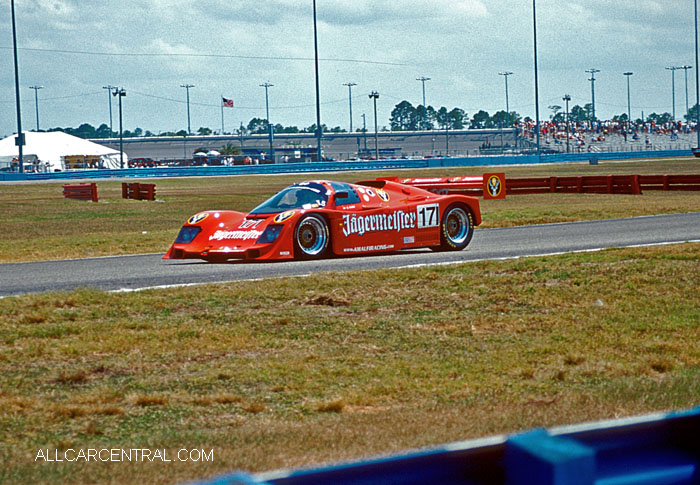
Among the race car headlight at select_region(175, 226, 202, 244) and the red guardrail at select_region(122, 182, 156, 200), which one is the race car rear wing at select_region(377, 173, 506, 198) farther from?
the red guardrail at select_region(122, 182, 156, 200)

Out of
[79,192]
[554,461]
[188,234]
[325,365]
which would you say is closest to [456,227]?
[188,234]

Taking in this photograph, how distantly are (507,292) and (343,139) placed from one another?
15525 cm

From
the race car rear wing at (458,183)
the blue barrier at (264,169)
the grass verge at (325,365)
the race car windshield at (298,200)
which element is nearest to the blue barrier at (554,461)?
the grass verge at (325,365)

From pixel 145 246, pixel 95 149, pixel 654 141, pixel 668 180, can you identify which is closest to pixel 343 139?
pixel 654 141

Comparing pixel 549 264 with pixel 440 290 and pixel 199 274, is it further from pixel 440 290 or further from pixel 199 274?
pixel 199 274

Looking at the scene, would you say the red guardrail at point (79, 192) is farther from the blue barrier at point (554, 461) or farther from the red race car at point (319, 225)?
the blue barrier at point (554, 461)

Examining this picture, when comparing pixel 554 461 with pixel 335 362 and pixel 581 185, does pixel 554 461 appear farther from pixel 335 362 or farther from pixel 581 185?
pixel 581 185

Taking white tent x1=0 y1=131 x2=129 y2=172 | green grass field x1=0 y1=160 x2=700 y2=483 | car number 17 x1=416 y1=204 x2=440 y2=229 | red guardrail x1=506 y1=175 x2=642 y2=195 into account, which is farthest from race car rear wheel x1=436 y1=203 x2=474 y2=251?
white tent x1=0 y1=131 x2=129 y2=172

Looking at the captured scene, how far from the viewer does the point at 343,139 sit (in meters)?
163

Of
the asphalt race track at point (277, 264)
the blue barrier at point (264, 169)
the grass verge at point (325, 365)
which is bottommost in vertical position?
the grass verge at point (325, 365)

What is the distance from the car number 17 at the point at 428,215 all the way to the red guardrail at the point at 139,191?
71.4 ft

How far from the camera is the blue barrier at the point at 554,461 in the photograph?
1861 millimetres

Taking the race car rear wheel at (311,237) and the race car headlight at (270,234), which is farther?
the race car rear wheel at (311,237)

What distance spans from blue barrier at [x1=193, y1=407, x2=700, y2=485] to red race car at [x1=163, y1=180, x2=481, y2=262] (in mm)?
9526
